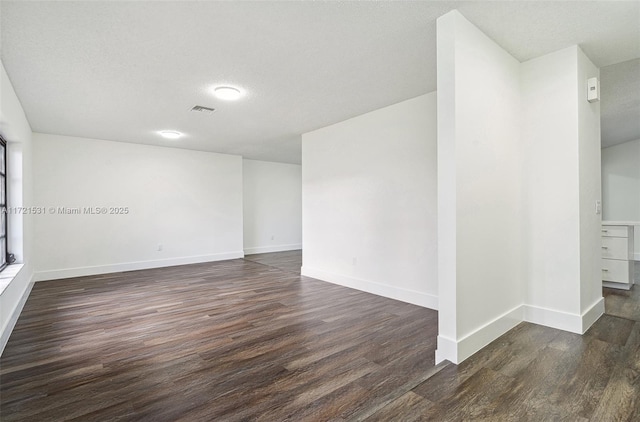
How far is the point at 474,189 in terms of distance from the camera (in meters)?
2.26

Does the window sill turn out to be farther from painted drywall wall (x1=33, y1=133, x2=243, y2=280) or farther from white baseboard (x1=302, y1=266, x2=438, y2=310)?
white baseboard (x1=302, y1=266, x2=438, y2=310)

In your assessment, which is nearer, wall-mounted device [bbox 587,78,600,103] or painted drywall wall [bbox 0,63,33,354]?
wall-mounted device [bbox 587,78,600,103]

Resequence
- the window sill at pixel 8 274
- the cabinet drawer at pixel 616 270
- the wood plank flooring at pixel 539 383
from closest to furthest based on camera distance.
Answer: the wood plank flooring at pixel 539 383 < the window sill at pixel 8 274 < the cabinet drawer at pixel 616 270

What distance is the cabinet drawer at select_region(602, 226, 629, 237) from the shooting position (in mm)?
3884

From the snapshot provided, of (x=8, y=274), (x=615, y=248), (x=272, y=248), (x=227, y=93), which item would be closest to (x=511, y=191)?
(x=615, y=248)

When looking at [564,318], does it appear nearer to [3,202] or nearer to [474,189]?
[474,189]

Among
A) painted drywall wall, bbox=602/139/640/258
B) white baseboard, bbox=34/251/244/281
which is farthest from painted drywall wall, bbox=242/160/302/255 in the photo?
painted drywall wall, bbox=602/139/640/258

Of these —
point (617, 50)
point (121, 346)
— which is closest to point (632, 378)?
point (617, 50)

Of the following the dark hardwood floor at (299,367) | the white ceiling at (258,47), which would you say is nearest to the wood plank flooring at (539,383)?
the dark hardwood floor at (299,367)

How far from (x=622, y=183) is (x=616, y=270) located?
12.0 ft

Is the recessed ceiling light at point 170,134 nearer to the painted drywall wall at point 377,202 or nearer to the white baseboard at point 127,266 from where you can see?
the painted drywall wall at point 377,202

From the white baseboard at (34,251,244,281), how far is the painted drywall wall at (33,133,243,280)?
1 centimetres

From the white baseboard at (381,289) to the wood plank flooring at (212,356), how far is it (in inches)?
5.7

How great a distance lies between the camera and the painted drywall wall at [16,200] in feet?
9.64
